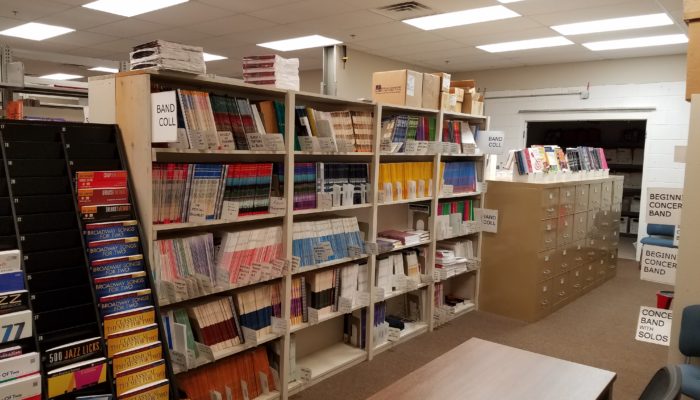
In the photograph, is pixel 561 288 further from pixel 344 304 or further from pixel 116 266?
pixel 116 266

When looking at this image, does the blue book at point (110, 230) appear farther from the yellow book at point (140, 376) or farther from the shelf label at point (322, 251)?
the shelf label at point (322, 251)

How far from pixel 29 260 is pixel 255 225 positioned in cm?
127

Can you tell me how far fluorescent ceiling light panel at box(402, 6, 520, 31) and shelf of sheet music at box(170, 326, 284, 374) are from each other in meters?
→ 4.09

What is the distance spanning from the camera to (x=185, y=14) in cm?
583

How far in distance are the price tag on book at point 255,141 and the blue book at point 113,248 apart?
2.63 ft

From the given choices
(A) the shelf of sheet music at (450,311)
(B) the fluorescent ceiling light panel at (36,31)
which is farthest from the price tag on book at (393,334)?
(B) the fluorescent ceiling light panel at (36,31)

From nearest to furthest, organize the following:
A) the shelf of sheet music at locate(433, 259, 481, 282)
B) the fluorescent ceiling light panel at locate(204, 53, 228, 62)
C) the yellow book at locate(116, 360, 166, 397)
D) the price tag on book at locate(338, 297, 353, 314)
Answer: the yellow book at locate(116, 360, 166, 397), the price tag on book at locate(338, 297, 353, 314), the shelf of sheet music at locate(433, 259, 481, 282), the fluorescent ceiling light panel at locate(204, 53, 228, 62)

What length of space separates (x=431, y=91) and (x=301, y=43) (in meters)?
3.64

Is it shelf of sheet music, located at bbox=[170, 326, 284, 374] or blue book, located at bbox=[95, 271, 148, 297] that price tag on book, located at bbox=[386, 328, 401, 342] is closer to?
shelf of sheet music, located at bbox=[170, 326, 284, 374]

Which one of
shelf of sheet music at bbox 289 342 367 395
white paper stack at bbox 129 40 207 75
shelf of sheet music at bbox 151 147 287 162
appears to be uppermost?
white paper stack at bbox 129 40 207 75

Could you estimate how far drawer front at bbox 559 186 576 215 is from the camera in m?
4.98

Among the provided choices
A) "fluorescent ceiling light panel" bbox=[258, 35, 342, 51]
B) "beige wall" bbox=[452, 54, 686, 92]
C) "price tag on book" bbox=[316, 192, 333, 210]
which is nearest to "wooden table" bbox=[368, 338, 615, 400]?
"price tag on book" bbox=[316, 192, 333, 210]

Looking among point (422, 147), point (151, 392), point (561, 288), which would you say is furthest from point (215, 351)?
point (561, 288)

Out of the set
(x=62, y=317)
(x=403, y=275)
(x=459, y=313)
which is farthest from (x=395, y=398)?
(x=459, y=313)
